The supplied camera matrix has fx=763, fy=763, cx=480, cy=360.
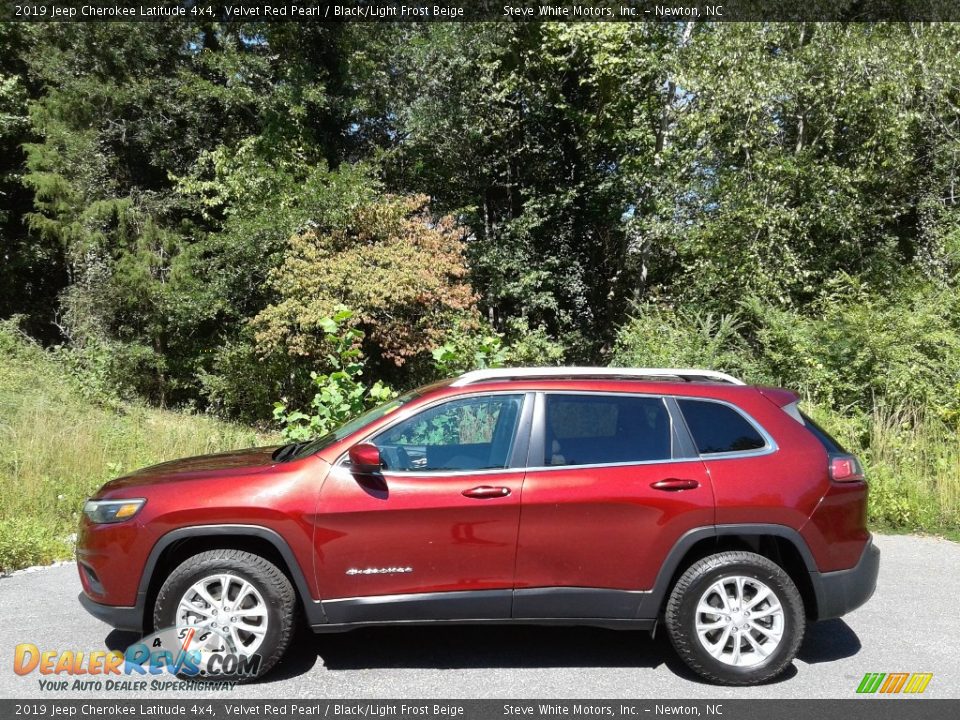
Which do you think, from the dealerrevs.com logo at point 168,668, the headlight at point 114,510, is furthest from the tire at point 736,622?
the headlight at point 114,510

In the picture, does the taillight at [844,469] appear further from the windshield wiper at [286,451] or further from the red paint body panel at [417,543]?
the windshield wiper at [286,451]

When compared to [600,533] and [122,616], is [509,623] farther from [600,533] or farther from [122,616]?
[122,616]

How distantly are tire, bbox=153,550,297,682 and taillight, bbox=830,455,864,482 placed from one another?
318 centimetres

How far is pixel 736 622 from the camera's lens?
14.0 feet

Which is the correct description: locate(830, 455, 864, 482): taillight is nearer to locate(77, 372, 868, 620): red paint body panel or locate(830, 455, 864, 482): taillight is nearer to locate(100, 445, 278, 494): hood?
locate(77, 372, 868, 620): red paint body panel

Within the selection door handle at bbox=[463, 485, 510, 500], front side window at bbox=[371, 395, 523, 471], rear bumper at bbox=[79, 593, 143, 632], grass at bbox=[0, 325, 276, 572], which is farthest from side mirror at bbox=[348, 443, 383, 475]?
grass at bbox=[0, 325, 276, 572]

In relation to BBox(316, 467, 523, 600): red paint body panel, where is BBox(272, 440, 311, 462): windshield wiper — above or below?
above

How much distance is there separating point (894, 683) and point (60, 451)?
8460 mm

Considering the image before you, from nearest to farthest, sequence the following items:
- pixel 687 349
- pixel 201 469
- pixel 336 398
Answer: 1. pixel 201 469
2. pixel 336 398
3. pixel 687 349

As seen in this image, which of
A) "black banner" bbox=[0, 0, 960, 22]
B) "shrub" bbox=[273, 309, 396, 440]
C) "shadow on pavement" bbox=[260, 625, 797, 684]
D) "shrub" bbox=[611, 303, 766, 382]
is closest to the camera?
"shadow on pavement" bbox=[260, 625, 797, 684]

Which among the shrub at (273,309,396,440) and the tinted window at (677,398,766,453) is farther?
the shrub at (273,309,396,440)

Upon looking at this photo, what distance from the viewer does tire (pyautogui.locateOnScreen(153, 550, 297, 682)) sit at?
4.21 m

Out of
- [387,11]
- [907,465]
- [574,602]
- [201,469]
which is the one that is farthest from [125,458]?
[387,11]
